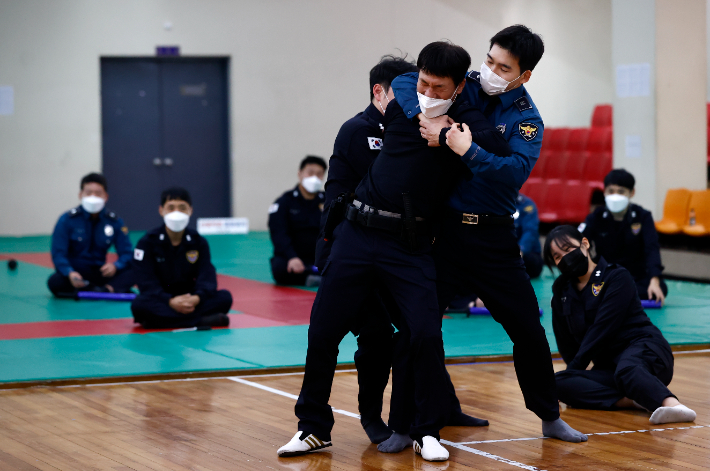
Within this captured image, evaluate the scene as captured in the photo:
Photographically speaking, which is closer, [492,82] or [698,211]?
[492,82]

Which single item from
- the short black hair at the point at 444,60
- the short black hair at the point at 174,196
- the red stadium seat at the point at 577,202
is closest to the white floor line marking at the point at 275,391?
the short black hair at the point at 444,60

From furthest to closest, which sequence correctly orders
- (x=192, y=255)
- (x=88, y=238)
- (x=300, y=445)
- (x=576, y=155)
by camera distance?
1. (x=576, y=155)
2. (x=88, y=238)
3. (x=192, y=255)
4. (x=300, y=445)

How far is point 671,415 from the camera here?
4.36 meters

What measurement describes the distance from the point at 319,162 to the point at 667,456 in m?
6.42

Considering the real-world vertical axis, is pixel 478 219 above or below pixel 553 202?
above

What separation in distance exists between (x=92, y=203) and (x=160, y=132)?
728cm

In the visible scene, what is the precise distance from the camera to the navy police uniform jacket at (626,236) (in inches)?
320

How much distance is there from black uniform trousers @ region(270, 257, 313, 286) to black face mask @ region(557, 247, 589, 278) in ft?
16.3

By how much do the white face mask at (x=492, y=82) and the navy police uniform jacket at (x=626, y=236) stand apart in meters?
4.60

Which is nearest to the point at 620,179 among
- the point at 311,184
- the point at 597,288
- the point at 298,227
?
the point at 311,184

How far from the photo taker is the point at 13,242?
14094mm

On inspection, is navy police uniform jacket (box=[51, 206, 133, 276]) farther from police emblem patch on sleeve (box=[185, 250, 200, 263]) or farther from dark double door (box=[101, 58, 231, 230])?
dark double door (box=[101, 58, 231, 230])

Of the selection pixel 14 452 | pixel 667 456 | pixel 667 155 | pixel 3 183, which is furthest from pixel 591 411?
pixel 3 183

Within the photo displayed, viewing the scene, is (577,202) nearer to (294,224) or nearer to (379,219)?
(294,224)
